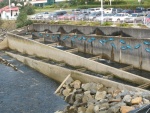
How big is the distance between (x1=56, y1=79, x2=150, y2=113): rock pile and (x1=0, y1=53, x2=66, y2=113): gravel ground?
1070 millimetres

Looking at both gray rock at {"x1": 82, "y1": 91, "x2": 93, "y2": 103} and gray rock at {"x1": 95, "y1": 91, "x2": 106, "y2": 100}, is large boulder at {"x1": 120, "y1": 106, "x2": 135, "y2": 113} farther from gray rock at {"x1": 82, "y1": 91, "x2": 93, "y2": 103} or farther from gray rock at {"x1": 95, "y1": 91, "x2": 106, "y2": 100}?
gray rock at {"x1": 82, "y1": 91, "x2": 93, "y2": 103}

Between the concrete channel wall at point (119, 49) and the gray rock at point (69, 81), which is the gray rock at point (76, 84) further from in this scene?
the concrete channel wall at point (119, 49)

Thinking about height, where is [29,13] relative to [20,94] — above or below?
above

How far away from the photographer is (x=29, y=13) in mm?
70562

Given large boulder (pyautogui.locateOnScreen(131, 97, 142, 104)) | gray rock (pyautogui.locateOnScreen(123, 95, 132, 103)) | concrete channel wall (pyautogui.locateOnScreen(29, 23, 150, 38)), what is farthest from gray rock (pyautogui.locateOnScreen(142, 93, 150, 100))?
concrete channel wall (pyautogui.locateOnScreen(29, 23, 150, 38))

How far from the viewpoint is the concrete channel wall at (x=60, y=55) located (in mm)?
25748

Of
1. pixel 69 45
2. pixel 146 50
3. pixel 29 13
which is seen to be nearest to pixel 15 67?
pixel 69 45

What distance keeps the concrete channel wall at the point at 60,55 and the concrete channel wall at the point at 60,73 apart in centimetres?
169

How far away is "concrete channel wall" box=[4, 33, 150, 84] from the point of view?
25748 mm

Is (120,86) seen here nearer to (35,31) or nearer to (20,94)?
(20,94)

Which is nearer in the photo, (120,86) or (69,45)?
(120,86)

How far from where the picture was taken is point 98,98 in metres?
23.4

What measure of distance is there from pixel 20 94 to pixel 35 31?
23.7m

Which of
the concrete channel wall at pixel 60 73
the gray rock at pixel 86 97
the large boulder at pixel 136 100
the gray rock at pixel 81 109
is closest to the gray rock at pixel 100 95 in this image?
the gray rock at pixel 86 97
